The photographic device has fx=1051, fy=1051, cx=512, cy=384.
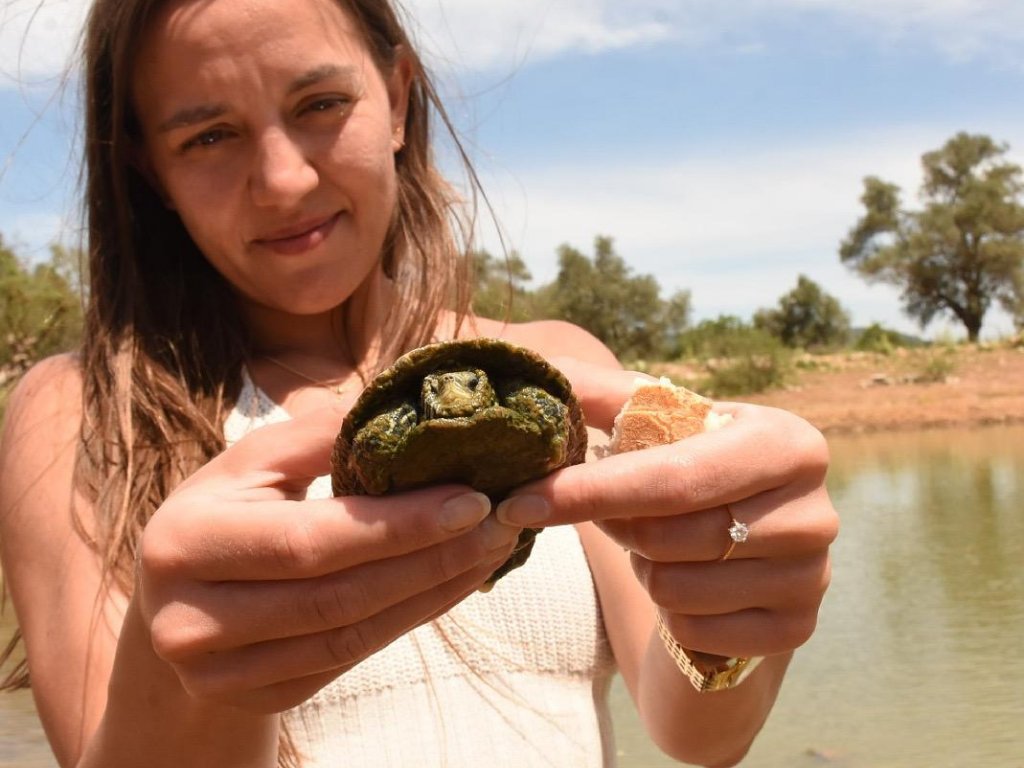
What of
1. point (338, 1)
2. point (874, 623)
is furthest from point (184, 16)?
point (874, 623)

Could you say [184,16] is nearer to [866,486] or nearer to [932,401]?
[866,486]

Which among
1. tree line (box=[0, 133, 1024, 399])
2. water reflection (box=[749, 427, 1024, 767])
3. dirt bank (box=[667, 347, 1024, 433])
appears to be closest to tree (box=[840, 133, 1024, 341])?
tree line (box=[0, 133, 1024, 399])

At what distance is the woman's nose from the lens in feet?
7.02

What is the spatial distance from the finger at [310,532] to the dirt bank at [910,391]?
14515mm

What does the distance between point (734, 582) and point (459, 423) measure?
0.49 meters

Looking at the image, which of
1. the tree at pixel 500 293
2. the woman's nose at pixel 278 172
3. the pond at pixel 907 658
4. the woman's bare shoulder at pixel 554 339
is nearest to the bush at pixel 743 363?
the pond at pixel 907 658

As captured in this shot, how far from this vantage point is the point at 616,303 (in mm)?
27547

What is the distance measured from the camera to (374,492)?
54.8 inches

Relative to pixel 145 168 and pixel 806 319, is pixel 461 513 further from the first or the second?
pixel 806 319

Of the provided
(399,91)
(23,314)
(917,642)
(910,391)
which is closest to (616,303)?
(910,391)

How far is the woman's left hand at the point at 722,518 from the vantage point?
1371 mm

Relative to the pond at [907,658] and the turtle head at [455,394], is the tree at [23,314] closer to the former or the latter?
the pond at [907,658]

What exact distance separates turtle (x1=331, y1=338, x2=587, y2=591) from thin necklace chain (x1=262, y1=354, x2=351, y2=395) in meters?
1.07

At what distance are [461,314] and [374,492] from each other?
1.22 meters
